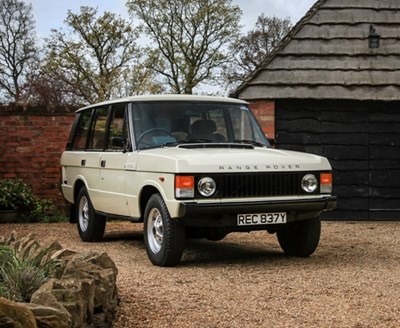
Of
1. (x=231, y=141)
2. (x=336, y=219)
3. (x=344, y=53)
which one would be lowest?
(x=336, y=219)

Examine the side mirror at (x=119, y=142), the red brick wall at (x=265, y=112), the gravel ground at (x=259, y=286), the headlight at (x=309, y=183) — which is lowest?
the gravel ground at (x=259, y=286)

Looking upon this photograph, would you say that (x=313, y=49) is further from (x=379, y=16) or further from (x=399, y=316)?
(x=399, y=316)

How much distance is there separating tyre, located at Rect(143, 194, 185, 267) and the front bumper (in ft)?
0.51

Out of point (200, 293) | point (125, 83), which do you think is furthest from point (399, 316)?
point (125, 83)

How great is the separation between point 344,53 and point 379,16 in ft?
3.23

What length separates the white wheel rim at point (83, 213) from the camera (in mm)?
9125

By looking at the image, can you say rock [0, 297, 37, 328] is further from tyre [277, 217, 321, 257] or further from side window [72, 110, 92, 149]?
side window [72, 110, 92, 149]

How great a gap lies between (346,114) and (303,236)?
493cm

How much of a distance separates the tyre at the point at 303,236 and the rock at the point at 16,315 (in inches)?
178

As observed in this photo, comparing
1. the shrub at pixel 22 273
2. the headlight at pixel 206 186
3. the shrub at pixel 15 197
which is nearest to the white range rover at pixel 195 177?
the headlight at pixel 206 186

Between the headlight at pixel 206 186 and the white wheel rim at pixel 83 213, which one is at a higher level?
the headlight at pixel 206 186

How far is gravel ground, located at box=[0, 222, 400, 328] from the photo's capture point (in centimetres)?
475

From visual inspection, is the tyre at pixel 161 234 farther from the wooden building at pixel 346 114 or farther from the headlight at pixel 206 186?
the wooden building at pixel 346 114

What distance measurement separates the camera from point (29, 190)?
1188 centimetres
